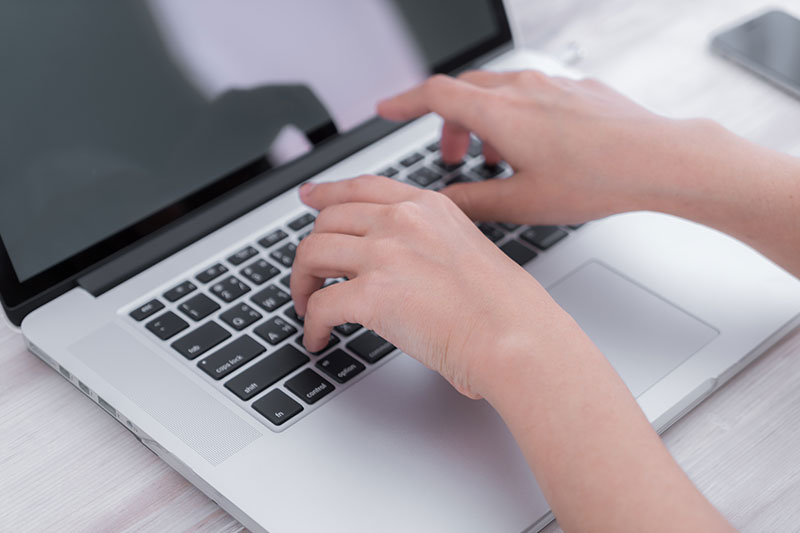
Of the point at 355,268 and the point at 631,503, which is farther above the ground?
the point at 355,268

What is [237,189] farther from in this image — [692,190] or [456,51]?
[692,190]

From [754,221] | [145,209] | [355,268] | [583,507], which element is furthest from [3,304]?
[754,221]

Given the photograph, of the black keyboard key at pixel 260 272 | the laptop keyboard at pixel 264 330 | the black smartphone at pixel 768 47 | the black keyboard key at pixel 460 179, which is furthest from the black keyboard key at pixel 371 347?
the black smartphone at pixel 768 47

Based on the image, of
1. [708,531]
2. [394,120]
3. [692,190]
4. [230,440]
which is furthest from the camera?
[394,120]

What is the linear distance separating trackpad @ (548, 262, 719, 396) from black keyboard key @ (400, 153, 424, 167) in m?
0.20

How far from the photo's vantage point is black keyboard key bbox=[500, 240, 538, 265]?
74 cm

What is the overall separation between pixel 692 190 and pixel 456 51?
12.4 inches

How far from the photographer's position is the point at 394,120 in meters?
0.84

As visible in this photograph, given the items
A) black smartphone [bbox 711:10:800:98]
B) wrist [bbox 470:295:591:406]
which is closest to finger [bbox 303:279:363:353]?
wrist [bbox 470:295:591:406]

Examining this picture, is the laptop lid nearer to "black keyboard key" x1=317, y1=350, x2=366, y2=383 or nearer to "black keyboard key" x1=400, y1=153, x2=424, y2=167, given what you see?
"black keyboard key" x1=400, y1=153, x2=424, y2=167

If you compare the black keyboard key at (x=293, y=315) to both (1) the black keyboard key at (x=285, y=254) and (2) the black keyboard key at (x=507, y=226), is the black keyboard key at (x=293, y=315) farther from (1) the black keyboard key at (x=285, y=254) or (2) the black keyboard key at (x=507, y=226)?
(2) the black keyboard key at (x=507, y=226)

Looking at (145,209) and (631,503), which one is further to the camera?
(145,209)

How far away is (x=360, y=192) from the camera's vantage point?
70cm

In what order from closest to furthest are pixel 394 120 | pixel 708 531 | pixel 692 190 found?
1. pixel 708 531
2. pixel 692 190
3. pixel 394 120
